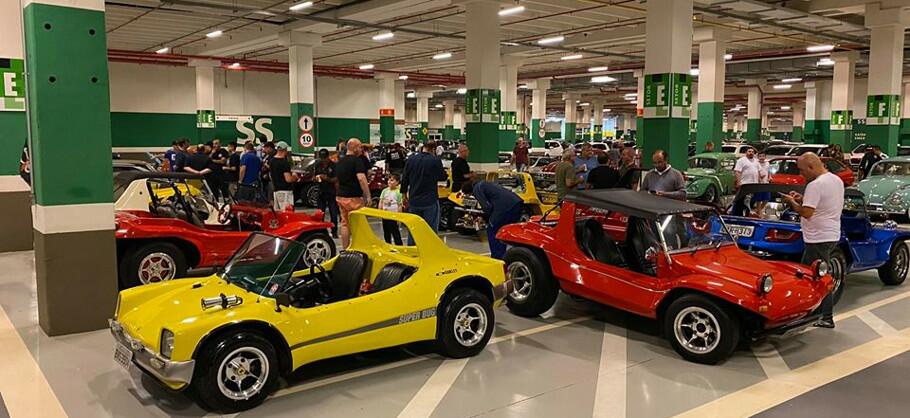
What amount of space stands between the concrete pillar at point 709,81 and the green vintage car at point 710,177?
3448 mm

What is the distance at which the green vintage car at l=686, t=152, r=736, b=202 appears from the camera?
16094 mm

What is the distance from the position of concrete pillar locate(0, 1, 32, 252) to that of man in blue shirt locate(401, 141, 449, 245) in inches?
226

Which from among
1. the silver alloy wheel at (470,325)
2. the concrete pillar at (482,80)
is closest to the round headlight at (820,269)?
the silver alloy wheel at (470,325)

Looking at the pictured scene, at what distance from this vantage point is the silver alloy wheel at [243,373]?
4.55m

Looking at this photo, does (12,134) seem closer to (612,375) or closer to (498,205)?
(498,205)

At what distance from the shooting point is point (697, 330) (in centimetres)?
577

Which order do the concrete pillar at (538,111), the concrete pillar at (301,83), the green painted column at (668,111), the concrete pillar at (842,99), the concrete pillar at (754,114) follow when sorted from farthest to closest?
the concrete pillar at (754,114) < the concrete pillar at (538,111) < the concrete pillar at (842,99) < the concrete pillar at (301,83) < the green painted column at (668,111)

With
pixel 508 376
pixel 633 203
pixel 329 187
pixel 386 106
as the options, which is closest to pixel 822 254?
pixel 633 203

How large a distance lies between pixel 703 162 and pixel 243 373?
15.5 m

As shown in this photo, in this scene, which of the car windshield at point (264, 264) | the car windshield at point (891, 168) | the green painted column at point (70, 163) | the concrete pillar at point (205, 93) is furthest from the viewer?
the concrete pillar at point (205, 93)

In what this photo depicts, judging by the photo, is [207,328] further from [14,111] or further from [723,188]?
[723,188]

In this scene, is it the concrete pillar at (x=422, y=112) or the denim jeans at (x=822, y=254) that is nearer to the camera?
the denim jeans at (x=822, y=254)

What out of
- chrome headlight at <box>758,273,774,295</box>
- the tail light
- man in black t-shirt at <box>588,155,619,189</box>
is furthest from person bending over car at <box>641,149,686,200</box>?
chrome headlight at <box>758,273,774,295</box>

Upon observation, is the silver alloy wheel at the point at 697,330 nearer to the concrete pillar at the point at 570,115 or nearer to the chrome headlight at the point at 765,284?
the chrome headlight at the point at 765,284
